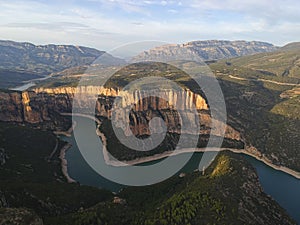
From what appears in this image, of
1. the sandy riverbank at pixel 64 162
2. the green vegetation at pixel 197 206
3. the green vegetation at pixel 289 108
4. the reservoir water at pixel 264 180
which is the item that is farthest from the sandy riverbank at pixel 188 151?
the green vegetation at pixel 289 108

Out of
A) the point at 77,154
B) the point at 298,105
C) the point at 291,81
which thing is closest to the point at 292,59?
the point at 291,81

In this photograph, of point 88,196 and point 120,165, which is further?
point 120,165

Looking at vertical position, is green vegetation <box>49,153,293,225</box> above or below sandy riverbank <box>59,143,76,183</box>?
above

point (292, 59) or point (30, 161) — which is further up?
point (292, 59)

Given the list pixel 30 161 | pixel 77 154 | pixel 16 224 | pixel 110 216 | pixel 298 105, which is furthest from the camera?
pixel 298 105

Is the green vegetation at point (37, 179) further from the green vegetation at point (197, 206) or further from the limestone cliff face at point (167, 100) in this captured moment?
the limestone cliff face at point (167, 100)

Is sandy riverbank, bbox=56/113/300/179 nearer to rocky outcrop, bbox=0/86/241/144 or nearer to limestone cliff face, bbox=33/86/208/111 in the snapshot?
rocky outcrop, bbox=0/86/241/144

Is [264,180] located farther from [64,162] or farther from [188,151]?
[64,162]

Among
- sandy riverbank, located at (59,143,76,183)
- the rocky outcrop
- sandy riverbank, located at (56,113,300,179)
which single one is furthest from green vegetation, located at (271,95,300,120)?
sandy riverbank, located at (59,143,76,183)

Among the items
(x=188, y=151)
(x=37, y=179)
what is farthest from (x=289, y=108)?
(x=37, y=179)

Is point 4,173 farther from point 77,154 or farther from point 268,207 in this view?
point 268,207
